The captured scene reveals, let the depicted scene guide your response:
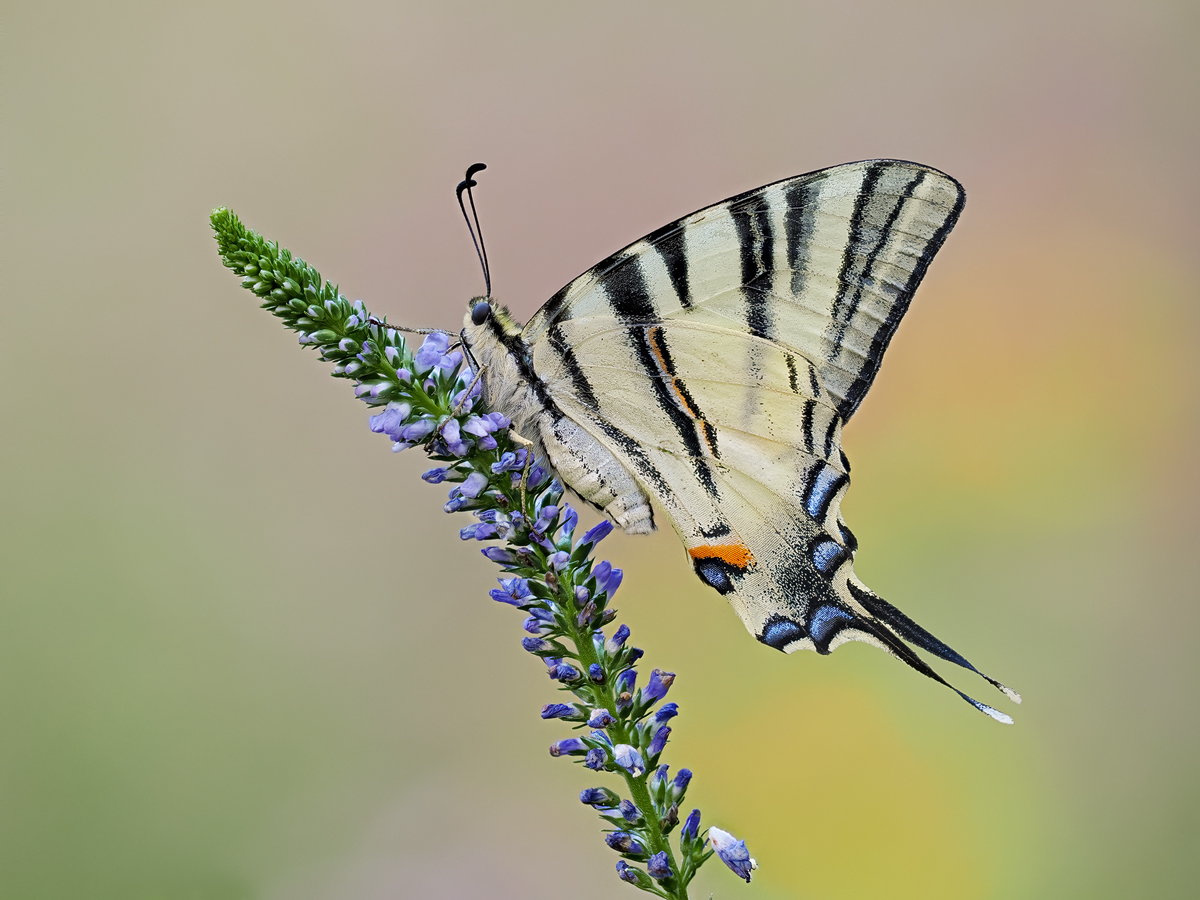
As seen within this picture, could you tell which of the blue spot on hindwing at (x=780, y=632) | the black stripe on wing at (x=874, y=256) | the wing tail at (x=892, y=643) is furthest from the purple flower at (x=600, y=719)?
the black stripe on wing at (x=874, y=256)

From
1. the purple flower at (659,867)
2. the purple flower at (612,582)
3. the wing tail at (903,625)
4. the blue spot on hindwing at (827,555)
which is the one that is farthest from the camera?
the blue spot on hindwing at (827,555)

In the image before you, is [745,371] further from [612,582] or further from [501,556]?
[501,556]

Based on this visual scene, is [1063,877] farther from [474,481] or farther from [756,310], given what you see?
[474,481]

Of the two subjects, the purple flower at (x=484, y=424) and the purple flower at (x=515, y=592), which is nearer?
the purple flower at (x=515, y=592)

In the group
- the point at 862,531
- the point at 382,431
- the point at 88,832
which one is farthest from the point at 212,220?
the point at 862,531

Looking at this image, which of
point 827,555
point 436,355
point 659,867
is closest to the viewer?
point 659,867

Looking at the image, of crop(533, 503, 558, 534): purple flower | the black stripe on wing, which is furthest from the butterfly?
crop(533, 503, 558, 534): purple flower

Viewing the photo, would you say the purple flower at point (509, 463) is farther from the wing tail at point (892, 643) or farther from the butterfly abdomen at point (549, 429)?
the wing tail at point (892, 643)

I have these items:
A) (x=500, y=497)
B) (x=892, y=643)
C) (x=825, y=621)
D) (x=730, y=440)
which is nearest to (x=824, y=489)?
(x=730, y=440)
